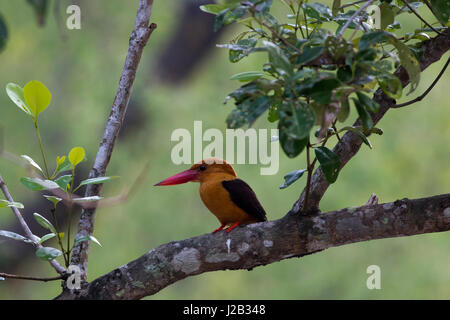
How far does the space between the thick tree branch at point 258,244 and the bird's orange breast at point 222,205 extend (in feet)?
1.34

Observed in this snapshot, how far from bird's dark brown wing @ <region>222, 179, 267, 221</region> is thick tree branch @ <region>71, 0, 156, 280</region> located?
48 cm

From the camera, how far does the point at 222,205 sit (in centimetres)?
192

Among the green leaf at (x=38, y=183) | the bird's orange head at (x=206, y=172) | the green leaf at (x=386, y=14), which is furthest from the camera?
the bird's orange head at (x=206, y=172)

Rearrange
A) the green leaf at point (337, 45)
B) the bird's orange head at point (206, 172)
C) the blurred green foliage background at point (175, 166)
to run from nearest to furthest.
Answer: the green leaf at point (337, 45), the bird's orange head at point (206, 172), the blurred green foliage background at point (175, 166)

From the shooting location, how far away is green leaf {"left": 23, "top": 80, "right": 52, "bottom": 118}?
131 cm

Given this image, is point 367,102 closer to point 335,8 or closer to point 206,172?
point 335,8

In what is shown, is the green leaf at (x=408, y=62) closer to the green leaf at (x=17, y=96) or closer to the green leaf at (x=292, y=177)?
the green leaf at (x=292, y=177)

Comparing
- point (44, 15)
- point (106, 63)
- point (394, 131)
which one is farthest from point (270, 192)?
point (44, 15)

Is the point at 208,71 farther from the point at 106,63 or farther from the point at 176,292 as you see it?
the point at 176,292

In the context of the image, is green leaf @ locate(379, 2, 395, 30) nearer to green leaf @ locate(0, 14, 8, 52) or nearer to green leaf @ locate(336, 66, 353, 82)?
green leaf @ locate(336, 66, 353, 82)

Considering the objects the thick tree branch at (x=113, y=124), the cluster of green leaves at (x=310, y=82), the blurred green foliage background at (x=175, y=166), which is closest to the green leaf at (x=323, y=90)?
the cluster of green leaves at (x=310, y=82)

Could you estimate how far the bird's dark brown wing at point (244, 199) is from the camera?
1.89 m

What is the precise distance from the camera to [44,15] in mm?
676

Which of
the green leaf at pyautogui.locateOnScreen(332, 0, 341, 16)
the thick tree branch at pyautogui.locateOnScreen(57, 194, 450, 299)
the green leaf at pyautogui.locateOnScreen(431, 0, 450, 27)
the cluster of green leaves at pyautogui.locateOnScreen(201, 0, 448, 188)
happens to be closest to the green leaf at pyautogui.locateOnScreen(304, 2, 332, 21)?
the green leaf at pyautogui.locateOnScreen(332, 0, 341, 16)
